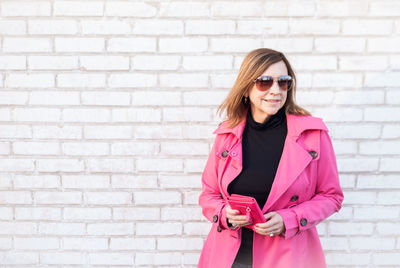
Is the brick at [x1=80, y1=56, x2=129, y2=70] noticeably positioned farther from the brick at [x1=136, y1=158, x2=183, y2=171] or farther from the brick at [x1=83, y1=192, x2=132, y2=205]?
the brick at [x1=83, y1=192, x2=132, y2=205]

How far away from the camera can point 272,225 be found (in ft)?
5.60

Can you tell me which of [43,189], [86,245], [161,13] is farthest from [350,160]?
[43,189]

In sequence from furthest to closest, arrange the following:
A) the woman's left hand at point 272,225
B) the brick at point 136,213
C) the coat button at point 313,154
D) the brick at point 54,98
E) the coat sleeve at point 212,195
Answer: the brick at point 136,213
the brick at point 54,98
the coat sleeve at point 212,195
the coat button at point 313,154
the woman's left hand at point 272,225

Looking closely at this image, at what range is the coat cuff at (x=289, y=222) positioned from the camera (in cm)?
174

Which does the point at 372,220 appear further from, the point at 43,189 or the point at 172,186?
the point at 43,189

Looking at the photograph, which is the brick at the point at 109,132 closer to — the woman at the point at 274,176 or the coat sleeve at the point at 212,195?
the coat sleeve at the point at 212,195

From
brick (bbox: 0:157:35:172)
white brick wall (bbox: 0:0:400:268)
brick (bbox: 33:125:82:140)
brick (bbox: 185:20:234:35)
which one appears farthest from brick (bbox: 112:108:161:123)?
brick (bbox: 0:157:35:172)

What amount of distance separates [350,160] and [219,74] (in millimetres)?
1238

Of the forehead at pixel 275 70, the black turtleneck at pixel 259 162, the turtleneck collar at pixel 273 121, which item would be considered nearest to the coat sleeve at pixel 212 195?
the black turtleneck at pixel 259 162

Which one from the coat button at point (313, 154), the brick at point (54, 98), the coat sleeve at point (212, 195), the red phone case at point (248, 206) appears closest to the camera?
the red phone case at point (248, 206)

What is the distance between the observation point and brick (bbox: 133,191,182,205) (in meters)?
2.71

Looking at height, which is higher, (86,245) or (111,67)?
(111,67)

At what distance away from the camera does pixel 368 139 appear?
2639 millimetres

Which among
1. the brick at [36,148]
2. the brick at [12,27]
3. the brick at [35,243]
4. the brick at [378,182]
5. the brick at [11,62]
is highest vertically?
the brick at [12,27]
